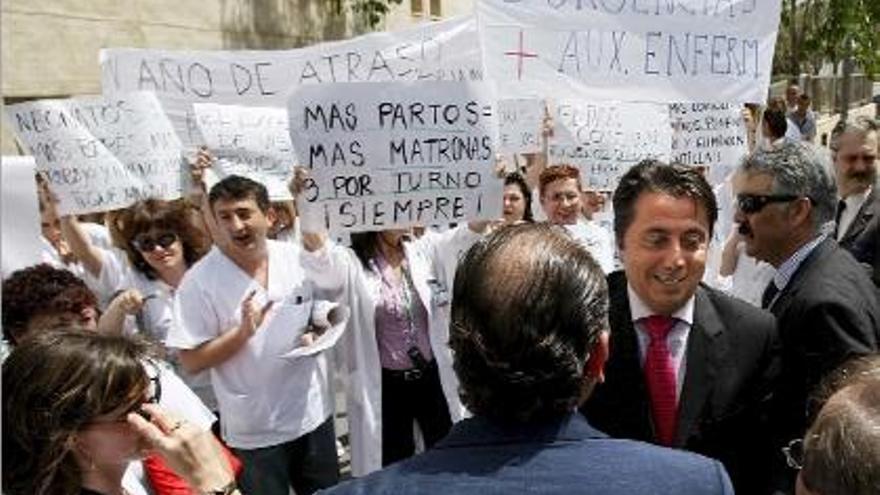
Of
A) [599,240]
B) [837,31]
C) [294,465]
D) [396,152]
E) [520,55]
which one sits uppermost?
[837,31]

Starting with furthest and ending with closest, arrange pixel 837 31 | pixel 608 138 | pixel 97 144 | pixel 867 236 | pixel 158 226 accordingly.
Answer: pixel 837 31 → pixel 867 236 → pixel 97 144 → pixel 608 138 → pixel 158 226

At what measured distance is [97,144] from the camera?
5047 mm

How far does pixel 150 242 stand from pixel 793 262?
2805mm

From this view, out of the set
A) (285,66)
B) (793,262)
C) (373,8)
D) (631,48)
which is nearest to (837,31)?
(373,8)

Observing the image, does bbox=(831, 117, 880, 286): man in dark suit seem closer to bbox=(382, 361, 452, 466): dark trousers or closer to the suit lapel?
bbox=(382, 361, 452, 466): dark trousers

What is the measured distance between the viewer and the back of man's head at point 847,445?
4.90ft

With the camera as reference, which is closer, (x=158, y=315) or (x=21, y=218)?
(x=21, y=218)

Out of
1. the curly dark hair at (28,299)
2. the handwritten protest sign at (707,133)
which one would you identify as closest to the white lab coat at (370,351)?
the handwritten protest sign at (707,133)

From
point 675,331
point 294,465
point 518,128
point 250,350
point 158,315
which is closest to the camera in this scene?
point 675,331

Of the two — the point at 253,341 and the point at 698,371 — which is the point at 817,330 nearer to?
the point at 698,371

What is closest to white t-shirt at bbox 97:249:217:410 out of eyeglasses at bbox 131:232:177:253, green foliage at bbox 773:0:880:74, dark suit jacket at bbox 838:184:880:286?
eyeglasses at bbox 131:232:177:253

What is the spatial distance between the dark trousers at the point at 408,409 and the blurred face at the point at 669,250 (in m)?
2.06

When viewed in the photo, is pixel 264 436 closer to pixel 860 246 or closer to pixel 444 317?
pixel 444 317

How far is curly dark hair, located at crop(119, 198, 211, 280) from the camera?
458 centimetres
